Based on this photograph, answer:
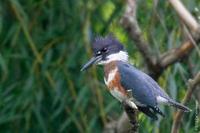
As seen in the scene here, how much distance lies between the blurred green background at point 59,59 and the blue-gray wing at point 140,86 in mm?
1069

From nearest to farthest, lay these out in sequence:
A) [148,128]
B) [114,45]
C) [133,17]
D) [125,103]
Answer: [125,103] → [114,45] → [133,17] → [148,128]

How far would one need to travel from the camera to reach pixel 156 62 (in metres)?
4.57

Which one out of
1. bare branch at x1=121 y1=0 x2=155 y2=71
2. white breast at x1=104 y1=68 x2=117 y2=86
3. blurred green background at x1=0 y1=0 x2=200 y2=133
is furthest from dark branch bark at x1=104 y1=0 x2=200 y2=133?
white breast at x1=104 y1=68 x2=117 y2=86

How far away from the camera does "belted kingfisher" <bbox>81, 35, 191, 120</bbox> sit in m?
3.68

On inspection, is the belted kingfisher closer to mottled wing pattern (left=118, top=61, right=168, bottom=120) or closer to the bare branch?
mottled wing pattern (left=118, top=61, right=168, bottom=120)

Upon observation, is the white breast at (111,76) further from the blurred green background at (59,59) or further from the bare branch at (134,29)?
the blurred green background at (59,59)

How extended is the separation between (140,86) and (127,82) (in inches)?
2.7

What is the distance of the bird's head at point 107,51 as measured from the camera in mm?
3938

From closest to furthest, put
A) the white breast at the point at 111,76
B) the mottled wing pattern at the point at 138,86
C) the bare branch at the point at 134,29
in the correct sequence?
the mottled wing pattern at the point at 138,86 → the white breast at the point at 111,76 → the bare branch at the point at 134,29

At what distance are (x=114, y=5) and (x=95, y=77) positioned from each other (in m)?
0.39

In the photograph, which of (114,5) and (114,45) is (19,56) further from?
(114,45)

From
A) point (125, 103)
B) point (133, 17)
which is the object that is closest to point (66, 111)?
point (133, 17)

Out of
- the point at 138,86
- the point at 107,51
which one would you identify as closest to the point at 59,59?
the point at 107,51

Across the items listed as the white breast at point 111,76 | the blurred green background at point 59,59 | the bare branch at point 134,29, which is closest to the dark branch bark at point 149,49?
the bare branch at point 134,29
